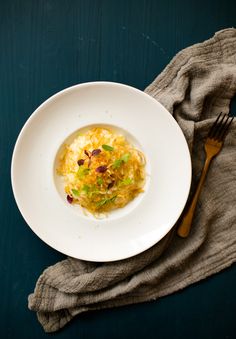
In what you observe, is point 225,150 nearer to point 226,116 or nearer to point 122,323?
point 226,116

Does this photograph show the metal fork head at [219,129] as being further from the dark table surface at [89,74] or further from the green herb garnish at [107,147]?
the green herb garnish at [107,147]

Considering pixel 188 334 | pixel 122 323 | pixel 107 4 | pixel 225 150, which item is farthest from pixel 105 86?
pixel 188 334

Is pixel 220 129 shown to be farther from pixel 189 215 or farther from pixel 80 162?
pixel 80 162

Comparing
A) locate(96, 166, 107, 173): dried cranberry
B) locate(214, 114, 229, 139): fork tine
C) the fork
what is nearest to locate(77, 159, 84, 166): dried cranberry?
locate(96, 166, 107, 173): dried cranberry

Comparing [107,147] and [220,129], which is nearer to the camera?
[107,147]

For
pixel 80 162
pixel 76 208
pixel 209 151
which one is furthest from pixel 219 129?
pixel 76 208

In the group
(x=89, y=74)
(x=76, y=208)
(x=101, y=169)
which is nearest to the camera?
(x=101, y=169)
